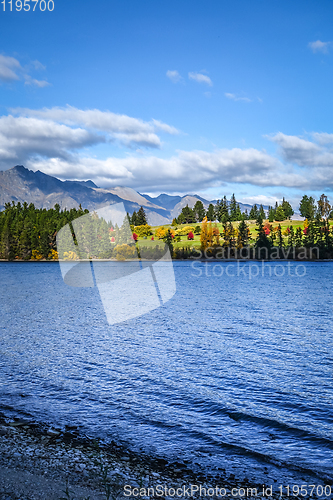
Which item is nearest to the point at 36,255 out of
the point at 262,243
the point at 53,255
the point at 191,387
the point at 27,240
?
the point at 27,240

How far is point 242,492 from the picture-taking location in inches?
356

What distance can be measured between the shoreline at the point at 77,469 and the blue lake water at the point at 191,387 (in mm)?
709

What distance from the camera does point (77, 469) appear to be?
9.60m

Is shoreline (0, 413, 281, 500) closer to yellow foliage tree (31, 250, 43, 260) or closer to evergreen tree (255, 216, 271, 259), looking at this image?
evergreen tree (255, 216, 271, 259)

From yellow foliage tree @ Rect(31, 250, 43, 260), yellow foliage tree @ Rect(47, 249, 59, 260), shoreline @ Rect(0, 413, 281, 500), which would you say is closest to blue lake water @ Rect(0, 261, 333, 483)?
shoreline @ Rect(0, 413, 281, 500)

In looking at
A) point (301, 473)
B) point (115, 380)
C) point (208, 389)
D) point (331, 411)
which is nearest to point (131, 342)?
point (115, 380)

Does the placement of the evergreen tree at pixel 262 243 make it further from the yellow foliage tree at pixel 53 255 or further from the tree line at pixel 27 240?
the yellow foliage tree at pixel 53 255

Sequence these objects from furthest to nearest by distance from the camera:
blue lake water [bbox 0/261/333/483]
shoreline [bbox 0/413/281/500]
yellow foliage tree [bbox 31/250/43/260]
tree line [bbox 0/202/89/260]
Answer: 1. yellow foliage tree [bbox 31/250/43/260]
2. tree line [bbox 0/202/89/260]
3. blue lake water [bbox 0/261/333/483]
4. shoreline [bbox 0/413/281/500]

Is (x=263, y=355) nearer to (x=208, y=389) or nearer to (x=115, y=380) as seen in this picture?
(x=208, y=389)

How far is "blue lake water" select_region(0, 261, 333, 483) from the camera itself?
38.1ft

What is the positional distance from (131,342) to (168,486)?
17870 millimetres

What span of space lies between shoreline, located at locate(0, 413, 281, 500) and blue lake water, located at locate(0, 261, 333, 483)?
71 cm

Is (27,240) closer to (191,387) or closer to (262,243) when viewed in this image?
(262,243)

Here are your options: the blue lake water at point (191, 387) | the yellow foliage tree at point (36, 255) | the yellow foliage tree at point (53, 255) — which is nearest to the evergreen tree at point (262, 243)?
the yellow foliage tree at point (53, 255)
